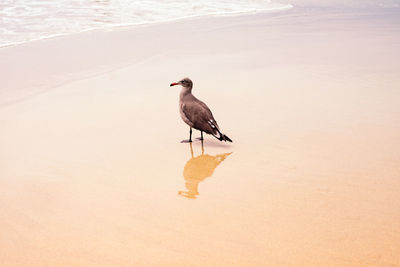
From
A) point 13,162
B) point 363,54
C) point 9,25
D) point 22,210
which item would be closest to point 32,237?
point 22,210

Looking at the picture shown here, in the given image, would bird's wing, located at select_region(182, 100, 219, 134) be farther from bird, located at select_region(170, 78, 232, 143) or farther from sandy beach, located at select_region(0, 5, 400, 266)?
sandy beach, located at select_region(0, 5, 400, 266)

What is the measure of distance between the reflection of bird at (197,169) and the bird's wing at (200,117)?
26cm

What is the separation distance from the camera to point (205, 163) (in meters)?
4.24

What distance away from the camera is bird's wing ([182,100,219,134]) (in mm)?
4535

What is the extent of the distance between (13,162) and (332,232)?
3076 mm

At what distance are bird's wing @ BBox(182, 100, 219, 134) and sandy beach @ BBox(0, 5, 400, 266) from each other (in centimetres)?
25

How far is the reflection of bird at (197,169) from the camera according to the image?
3.61 m

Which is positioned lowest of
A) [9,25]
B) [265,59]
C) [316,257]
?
[316,257]

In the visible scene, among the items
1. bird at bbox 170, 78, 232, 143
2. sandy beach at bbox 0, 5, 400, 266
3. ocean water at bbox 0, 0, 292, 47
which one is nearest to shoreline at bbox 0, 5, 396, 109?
sandy beach at bbox 0, 5, 400, 266

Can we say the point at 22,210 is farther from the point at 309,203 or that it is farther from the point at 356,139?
the point at 356,139

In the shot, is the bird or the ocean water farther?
the ocean water

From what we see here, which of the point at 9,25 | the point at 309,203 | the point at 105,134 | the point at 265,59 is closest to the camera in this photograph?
the point at 309,203

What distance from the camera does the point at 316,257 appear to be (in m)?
2.64

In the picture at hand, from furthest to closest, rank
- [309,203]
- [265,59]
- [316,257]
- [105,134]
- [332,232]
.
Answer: [265,59], [105,134], [309,203], [332,232], [316,257]
